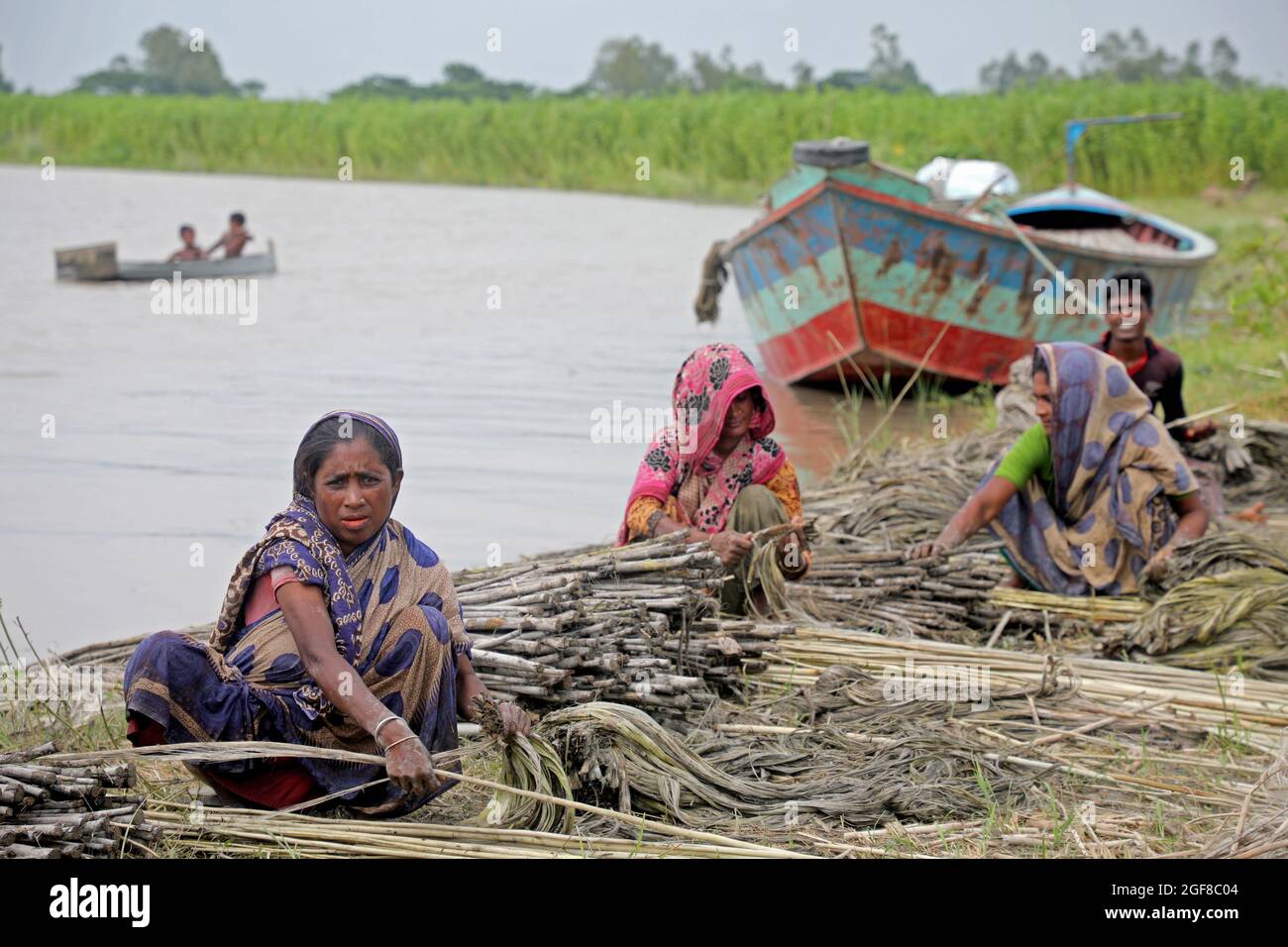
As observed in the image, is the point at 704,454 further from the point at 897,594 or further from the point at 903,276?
the point at 903,276

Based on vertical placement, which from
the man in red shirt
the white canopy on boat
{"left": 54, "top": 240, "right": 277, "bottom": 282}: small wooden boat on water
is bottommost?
the man in red shirt

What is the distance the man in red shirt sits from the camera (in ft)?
19.9

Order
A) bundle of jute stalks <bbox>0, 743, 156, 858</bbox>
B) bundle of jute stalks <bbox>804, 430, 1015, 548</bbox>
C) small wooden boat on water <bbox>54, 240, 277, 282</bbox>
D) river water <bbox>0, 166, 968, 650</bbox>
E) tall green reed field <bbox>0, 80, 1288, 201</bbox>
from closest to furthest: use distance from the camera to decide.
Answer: bundle of jute stalks <bbox>0, 743, 156, 858</bbox> < bundle of jute stalks <bbox>804, 430, 1015, 548</bbox> < river water <bbox>0, 166, 968, 650</bbox> < small wooden boat on water <bbox>54, 240, 277, 282</bbox> < tall green reed field <bbox>0, 80, 1288, 201</bbox>

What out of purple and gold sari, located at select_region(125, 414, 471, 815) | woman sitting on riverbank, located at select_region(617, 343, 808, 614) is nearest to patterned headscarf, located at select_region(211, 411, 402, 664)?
purple and gold sari, located at select_region(125, 414, 471, 815)

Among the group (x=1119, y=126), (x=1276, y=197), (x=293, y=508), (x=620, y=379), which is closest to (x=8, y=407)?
(x=620, y=379)

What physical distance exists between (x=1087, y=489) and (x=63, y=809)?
3709 mm

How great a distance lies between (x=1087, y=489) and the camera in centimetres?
527

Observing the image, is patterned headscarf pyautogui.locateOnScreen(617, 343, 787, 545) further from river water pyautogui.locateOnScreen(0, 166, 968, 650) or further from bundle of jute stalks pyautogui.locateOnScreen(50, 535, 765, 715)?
river water pyautogui.locateOnScreen(0, 166, 968, 650)

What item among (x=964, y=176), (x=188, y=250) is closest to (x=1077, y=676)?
(x=964, y=176)

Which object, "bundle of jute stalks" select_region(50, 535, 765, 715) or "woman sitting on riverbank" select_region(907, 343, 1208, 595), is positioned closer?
"bundle of jute stalks" select_region(50, 535, 765, 715)

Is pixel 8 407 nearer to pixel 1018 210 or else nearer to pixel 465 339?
pixel 465 339

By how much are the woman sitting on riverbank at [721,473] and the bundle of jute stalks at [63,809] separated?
1.95m

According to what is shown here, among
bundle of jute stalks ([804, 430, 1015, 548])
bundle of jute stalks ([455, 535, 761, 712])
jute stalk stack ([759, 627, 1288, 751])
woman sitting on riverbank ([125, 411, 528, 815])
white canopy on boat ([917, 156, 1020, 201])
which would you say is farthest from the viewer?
white canopy on boat ([917, 156, 1020, 201])

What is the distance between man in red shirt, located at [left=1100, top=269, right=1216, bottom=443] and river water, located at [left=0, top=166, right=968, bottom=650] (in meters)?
2.49
